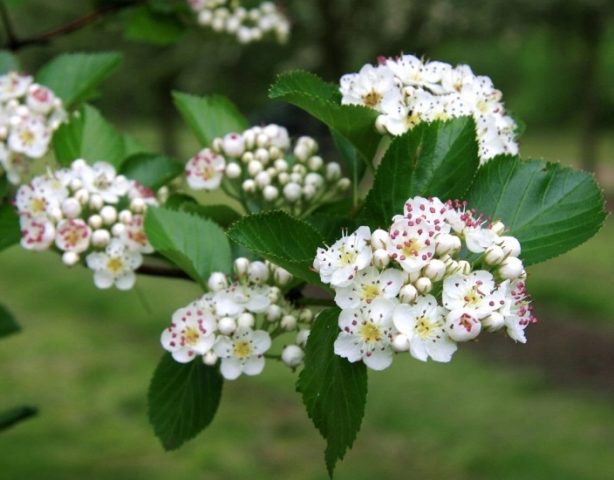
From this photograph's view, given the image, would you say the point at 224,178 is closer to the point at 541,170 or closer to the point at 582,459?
the point at 541,170

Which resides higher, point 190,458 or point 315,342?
point 315,342

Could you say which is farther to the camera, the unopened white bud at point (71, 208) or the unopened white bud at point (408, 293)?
the unopened white bud at point (71, 208)

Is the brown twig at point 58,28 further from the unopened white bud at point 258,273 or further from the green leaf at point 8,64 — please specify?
the unopened white bud at point 258,273

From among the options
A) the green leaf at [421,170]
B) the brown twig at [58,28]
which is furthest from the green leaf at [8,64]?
the green leaf at [421,170]

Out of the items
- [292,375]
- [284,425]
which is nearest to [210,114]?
[284,425]

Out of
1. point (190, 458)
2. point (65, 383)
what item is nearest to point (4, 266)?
point (65, 383)

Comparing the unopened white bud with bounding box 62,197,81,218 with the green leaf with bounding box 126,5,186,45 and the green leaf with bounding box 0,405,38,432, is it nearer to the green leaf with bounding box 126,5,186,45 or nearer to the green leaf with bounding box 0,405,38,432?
the green leaf with bounding box 0,405,38,432

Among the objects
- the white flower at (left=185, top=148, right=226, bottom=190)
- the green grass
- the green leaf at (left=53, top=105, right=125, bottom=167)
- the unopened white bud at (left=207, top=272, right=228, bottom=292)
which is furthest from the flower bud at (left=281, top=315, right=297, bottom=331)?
the green grass
